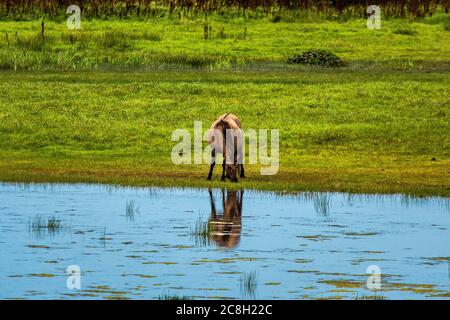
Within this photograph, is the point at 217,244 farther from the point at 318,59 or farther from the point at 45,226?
the point at 318,59

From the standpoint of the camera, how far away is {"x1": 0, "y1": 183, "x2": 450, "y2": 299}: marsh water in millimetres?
16844

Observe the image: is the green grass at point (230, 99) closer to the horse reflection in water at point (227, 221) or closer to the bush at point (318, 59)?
the bush at point (318, 59)

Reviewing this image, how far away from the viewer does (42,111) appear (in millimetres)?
36781

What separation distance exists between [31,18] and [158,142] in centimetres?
2017

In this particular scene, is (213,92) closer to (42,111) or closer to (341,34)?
(42,111)

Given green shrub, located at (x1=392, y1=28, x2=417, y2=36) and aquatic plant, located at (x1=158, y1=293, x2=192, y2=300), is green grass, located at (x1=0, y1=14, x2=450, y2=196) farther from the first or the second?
aquatic plant, located at (x1=158, y1=293, x2=192, y2=300)

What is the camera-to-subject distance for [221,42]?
48.7 m

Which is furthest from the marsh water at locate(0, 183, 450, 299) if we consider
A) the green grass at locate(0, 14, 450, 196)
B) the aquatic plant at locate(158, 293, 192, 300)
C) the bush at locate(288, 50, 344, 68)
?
the bush at locate(288, 50, 344, 68)

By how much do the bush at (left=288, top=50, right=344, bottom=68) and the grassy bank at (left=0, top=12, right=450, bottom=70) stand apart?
1.38 ft

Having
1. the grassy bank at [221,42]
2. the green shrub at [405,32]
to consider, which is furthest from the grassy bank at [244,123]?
the green shrub at [405,32]

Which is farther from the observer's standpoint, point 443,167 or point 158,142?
point 158,142

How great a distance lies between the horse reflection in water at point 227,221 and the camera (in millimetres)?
20719
